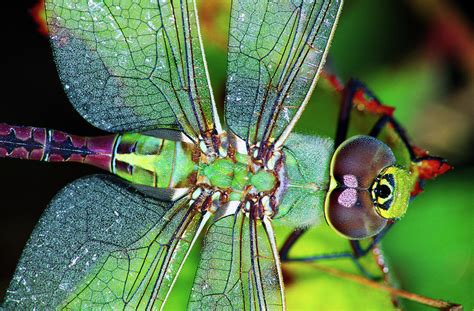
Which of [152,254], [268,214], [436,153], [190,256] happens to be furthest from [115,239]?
[436,153]

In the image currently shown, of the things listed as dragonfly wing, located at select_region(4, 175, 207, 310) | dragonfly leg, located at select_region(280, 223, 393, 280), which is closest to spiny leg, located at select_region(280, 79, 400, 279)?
dragonfly leg, located at select_region(280, 223, 393, 280)

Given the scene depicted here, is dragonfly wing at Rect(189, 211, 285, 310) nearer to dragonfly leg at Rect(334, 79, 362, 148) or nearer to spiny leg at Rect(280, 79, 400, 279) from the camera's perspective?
spiny leg at Rect(280, 79, 400, 279)

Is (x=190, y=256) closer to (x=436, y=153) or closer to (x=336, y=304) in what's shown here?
(x=336, y=304)

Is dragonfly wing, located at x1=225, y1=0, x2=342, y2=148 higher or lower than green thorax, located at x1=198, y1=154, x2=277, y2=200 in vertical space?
higher

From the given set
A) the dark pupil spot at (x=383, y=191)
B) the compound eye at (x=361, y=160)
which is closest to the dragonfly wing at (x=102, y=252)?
the compound eye at (x=361, y=160)

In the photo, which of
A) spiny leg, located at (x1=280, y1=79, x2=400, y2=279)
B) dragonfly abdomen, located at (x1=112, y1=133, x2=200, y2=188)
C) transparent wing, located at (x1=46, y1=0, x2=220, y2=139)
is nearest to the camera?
transparent wing, located at (x1=46, y1=0, x2=220, y2=139)

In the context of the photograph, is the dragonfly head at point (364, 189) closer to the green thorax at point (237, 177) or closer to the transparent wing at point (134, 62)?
the green thorax at point (237, 177)

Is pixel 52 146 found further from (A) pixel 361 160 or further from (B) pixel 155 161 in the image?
(A) pixel 361 160
